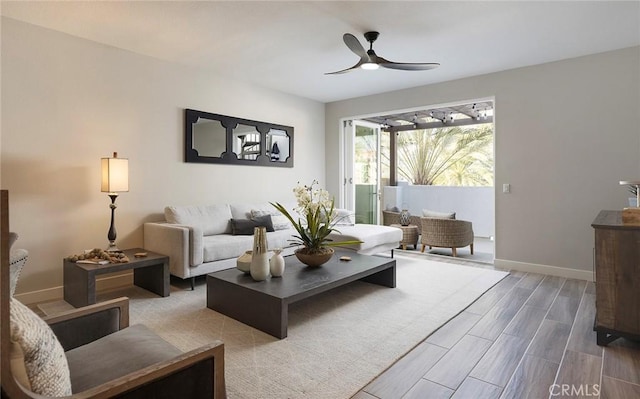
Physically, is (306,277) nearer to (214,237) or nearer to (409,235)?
(214,237)

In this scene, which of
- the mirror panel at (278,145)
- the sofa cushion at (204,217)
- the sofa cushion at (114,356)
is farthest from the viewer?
the mirror panel at (278,145)

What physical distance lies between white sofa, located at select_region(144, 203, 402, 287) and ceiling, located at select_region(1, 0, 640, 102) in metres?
1.87

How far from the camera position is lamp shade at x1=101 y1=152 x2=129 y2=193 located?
11.2ft

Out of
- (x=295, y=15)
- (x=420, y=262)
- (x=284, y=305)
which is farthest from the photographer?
(x=420, y=262)

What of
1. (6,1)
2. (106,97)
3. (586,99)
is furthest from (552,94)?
(6,1)

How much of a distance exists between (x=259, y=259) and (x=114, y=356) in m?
1.45

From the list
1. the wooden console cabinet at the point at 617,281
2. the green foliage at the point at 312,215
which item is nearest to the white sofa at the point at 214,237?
the green foliage at the point at 312,215

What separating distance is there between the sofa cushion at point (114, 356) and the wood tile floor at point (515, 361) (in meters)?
1.02

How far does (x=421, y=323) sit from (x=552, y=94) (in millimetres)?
3390

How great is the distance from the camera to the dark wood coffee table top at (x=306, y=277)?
2.56m

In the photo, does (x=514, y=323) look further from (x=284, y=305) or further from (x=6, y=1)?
(x=6, y=1)

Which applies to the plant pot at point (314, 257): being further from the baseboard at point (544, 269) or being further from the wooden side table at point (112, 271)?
the baseboard at point (544, 269)

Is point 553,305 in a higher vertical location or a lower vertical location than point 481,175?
lower

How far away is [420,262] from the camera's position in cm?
473
